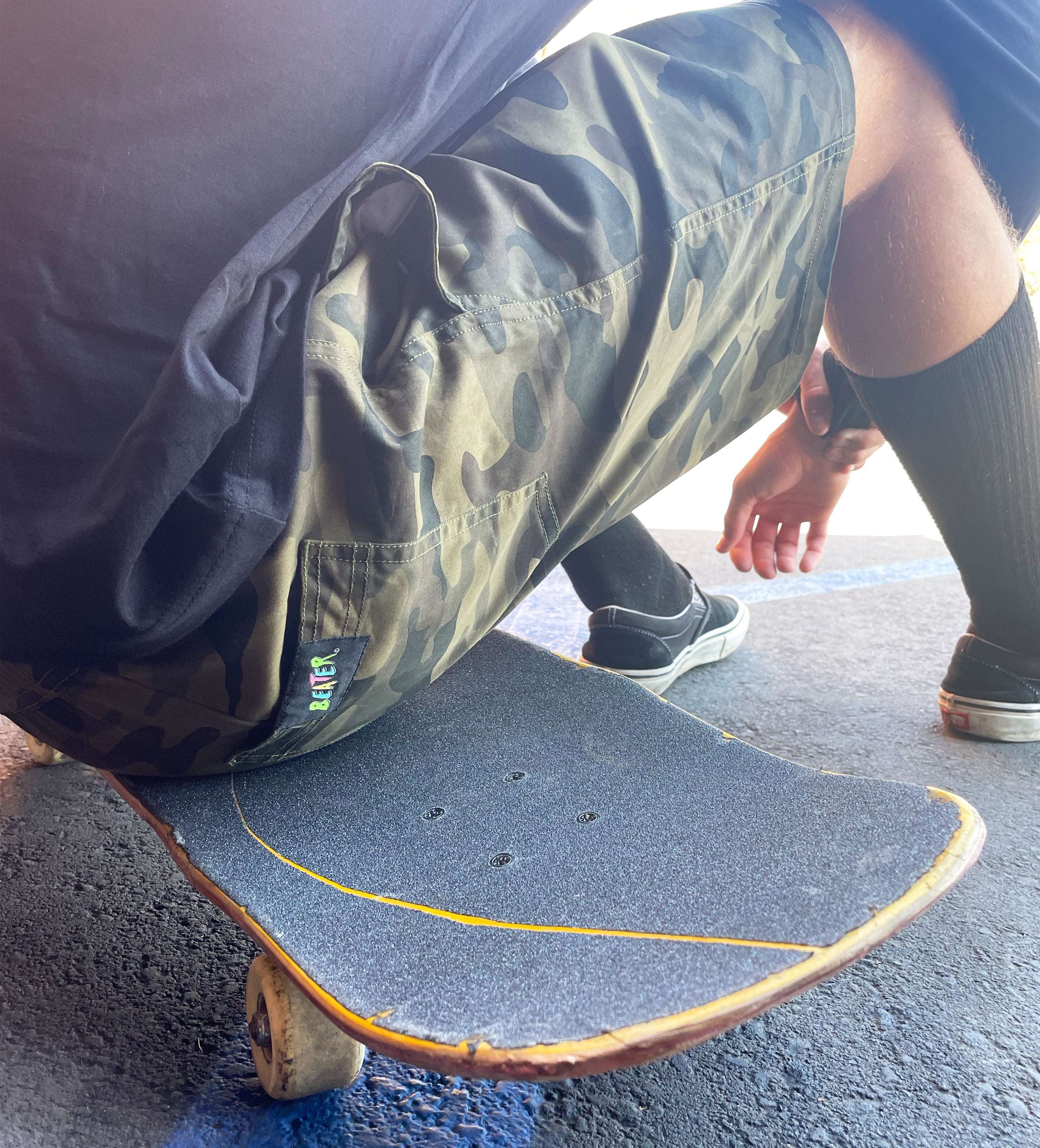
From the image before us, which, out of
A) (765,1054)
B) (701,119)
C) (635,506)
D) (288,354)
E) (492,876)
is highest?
(701,119)

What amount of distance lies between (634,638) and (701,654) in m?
0.19

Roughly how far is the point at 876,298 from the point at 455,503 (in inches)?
26.9

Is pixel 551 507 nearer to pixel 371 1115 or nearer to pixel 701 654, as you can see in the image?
pixel 371 1115

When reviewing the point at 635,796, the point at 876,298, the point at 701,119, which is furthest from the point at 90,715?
the point at 876,298

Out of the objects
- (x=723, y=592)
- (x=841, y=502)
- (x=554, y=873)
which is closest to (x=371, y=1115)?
(x=554, y=873)

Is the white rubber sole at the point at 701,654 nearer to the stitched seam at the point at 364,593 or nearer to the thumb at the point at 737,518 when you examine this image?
the thumb at the point at 737,518

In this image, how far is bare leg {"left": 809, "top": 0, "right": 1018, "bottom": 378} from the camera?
93 cm

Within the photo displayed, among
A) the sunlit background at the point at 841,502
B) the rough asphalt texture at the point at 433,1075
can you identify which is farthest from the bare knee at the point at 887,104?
the sunlit background at the point at 841,502

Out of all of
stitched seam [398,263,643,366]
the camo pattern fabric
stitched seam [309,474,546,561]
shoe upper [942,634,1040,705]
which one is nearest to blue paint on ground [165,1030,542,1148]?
the camo pattern fabric

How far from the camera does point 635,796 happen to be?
29.7 inches

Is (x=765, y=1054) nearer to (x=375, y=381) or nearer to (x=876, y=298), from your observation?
(x=375, y=381)

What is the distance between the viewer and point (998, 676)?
1.25 metres

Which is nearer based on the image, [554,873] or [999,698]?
[554,873]

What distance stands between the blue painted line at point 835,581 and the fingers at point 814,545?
18.4 inches
